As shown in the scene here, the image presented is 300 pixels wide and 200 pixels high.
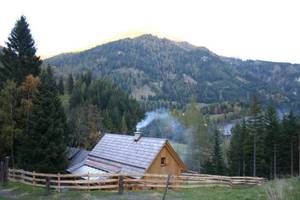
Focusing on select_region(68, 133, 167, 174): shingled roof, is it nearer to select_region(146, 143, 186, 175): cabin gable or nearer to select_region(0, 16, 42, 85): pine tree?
select_region(146, 143, 186, 175): cabin gable

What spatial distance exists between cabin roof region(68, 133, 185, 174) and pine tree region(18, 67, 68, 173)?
4514 mm

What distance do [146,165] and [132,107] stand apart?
246 feet

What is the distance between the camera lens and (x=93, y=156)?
131 ft

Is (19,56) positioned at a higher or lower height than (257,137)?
higher

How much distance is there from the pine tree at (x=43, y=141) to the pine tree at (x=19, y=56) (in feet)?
38.3

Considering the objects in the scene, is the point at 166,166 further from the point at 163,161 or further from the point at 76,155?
the point at 76,155

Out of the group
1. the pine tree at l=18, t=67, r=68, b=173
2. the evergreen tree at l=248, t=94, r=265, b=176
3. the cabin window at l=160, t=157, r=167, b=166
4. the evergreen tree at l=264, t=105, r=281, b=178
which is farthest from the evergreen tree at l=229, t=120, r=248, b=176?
the pine tree at l=18, t=67, r=68, b=173

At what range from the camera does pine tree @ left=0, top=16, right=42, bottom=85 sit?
45062 millimetres

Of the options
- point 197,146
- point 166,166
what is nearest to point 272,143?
A: point 197,146

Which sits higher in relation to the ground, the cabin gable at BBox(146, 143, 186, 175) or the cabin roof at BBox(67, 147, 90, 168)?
the cabin gable at BBox(146, 143, 186, 175)

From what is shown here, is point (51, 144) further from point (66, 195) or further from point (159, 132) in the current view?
point (159, 132)

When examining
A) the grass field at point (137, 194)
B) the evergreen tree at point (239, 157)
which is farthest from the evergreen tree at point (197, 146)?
the grass field at point (137, 194)

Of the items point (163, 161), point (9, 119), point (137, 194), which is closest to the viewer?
point (137, 194)

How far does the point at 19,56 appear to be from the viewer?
4603cm
